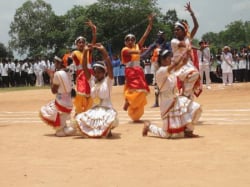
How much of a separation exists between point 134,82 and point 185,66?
1663mm

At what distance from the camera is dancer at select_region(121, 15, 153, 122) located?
10.5 m

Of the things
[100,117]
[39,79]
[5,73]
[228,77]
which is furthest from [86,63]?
[5,73]

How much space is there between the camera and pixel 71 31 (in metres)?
57.5

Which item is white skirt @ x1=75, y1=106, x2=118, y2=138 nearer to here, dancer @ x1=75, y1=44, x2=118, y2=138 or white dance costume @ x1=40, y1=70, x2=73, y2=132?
dancer @ x1=75, y1=44, x2=118, y2=138

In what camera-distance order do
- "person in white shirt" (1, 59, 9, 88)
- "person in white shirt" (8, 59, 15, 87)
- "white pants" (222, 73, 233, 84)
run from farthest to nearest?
1. "person in white shirt" (8, 59, 15, 87)
2. "person in white shirt" (1, 59, 9, 88)
3. "white pants" (222, 73, 233, 84)

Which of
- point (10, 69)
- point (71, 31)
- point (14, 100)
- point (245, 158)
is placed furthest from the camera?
point (71, 31)

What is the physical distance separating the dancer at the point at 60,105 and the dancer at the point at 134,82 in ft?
5.83

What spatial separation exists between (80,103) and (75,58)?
89cm

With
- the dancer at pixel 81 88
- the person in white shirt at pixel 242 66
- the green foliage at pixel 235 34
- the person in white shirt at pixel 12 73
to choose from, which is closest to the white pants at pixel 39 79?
the person in white shirt at pixel 12 73

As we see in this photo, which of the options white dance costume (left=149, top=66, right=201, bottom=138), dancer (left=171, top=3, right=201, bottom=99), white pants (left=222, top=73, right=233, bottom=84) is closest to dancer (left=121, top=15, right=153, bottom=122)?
dancer (left=171, top=3, right=201, bottom=99)

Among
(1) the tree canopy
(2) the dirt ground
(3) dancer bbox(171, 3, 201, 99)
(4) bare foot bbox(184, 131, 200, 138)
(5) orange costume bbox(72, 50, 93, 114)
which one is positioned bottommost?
(2) the dirt ground

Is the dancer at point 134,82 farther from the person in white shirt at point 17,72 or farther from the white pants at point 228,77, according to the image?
the person in white shirt at point 17,72

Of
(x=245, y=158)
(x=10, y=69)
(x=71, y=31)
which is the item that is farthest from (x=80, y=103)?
(x=71, y=31)

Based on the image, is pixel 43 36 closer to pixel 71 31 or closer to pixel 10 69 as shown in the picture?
pixel 71 31
